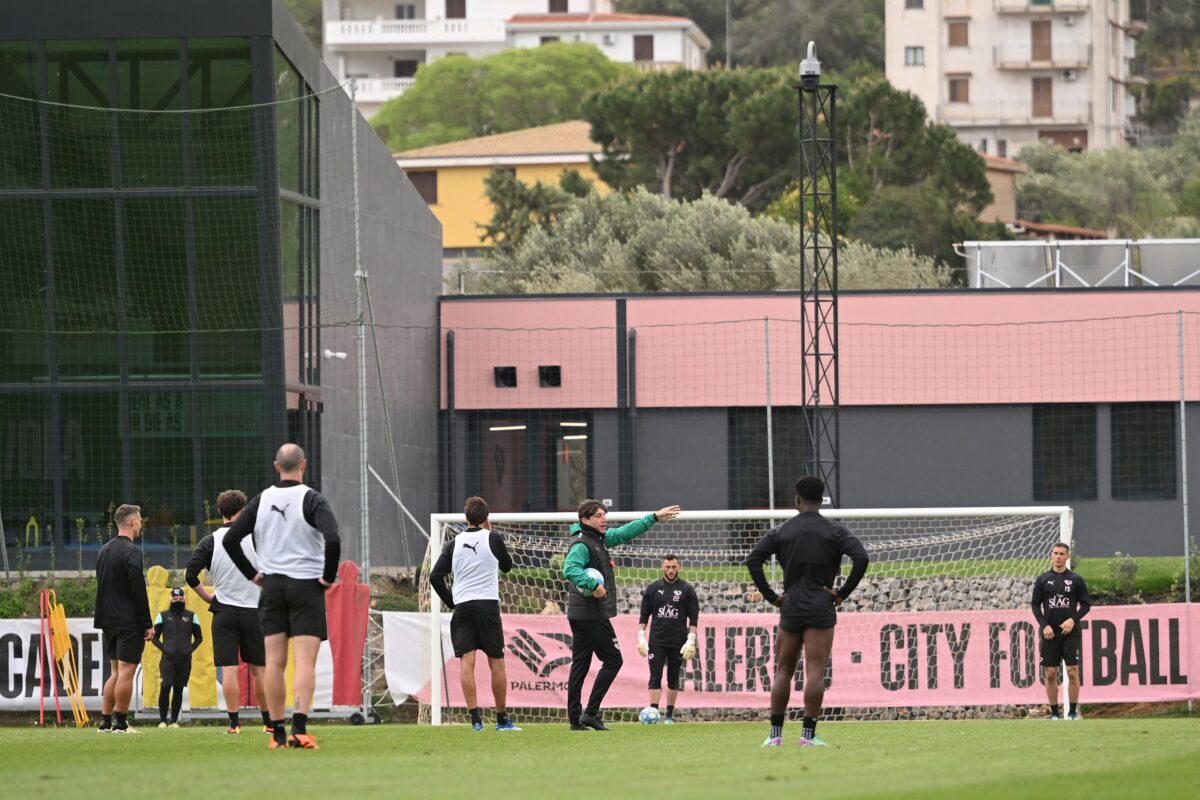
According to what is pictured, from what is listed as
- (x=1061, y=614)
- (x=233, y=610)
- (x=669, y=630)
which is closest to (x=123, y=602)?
(x=233, y=610)

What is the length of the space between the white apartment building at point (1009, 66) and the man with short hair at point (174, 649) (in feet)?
302

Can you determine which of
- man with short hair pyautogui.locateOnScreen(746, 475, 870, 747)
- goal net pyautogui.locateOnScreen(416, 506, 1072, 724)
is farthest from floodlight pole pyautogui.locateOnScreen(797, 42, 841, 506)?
man with short hair pyautogui.locateOnScreen(746, 475, 870, 747)

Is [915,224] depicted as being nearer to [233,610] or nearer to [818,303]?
[818,303]

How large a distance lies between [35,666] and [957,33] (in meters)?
93.6

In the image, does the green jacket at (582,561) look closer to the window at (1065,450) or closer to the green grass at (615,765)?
the green grass at (615,765)

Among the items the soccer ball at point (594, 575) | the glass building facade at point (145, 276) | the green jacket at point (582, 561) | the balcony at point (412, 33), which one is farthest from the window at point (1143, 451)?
the balcony at point (412, 33)

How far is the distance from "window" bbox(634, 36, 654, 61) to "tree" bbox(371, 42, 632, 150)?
13.1 m

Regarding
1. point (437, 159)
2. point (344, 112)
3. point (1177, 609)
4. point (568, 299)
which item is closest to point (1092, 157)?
point (437, 159)

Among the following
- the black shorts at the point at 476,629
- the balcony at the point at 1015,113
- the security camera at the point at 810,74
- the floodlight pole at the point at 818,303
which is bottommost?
the black shorts at the point at 476,629

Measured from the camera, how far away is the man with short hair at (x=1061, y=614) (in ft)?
59.5

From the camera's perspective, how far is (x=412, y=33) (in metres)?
117

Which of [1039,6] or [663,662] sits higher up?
[1039,6]

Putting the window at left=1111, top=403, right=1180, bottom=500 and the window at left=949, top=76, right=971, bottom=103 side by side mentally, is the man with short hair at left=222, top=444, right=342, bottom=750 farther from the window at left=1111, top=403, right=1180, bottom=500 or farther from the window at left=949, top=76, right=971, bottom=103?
the window at left=949, top=76, right=971, bottom=103

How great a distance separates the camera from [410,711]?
20.6 metres
